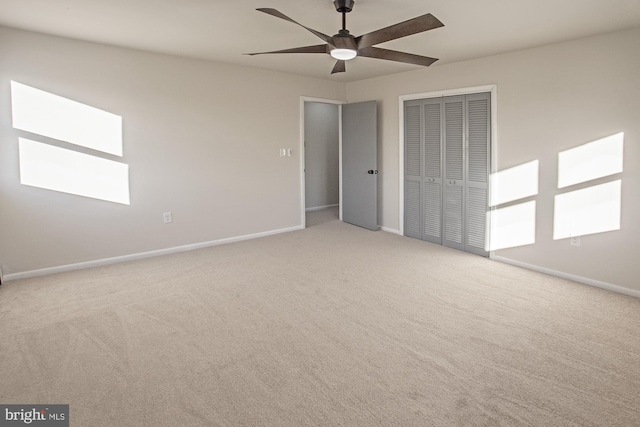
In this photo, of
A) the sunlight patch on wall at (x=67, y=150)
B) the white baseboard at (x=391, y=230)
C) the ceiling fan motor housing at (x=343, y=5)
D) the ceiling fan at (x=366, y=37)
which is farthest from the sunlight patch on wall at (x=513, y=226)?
the sunlight patch on wall at (x=67, y=150)

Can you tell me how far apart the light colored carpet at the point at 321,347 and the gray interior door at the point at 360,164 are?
2003 mm

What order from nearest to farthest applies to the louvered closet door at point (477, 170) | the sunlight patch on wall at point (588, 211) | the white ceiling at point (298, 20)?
the white ceiling at point (298, 20) < the sunlight patch on wall at point (588, 211) < the louvered closet door at point (477, 170)

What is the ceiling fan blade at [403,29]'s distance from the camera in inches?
86.4

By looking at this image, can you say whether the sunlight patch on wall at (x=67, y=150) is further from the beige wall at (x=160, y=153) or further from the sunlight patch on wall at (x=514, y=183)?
the sunlight patch on wall at (x=514, y=183)

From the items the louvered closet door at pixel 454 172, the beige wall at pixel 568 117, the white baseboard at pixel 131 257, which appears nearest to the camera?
the beige wall at pixel 568 117

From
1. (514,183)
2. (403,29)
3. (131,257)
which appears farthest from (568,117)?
(131,257)

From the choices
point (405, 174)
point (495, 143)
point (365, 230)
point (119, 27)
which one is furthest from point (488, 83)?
point (119, 27)

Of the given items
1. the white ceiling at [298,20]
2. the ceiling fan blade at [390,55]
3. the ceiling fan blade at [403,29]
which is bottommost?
the ceiling fan blade at [403,29]

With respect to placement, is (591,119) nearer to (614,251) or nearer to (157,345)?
(614,251)

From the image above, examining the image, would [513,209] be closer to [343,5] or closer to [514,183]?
[514,183]

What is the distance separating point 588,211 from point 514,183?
79cm

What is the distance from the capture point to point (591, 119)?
3518mm

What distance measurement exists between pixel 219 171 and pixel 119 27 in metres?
2.05

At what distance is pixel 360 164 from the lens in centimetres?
609
